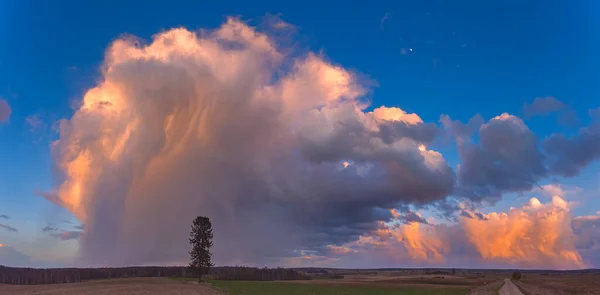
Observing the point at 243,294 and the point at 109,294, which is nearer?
the point at 109,294

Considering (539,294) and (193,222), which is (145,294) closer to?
(193,222)

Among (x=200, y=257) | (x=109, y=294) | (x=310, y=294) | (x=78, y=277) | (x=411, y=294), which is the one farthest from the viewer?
(x=78, y=277)

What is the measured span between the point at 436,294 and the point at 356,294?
15.0 meters

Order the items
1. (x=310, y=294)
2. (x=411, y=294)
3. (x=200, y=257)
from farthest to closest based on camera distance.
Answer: (x=200, y=257)
(x=411, y=294)
(x=310, y=294)

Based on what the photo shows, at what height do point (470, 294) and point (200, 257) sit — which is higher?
point (200, 257)

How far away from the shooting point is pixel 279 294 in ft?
237

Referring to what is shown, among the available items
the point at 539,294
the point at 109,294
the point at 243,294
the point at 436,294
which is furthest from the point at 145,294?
the point at 539,294

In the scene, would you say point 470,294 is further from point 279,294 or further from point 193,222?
point 193,222

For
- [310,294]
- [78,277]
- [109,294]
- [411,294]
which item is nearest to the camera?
[109,294]

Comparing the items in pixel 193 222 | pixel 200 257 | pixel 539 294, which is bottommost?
pixel 539 294

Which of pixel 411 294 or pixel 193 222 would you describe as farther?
pixel 193 222

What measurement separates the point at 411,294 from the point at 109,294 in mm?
50492

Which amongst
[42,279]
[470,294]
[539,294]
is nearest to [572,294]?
[539,294]

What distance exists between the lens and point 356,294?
71500 mm
